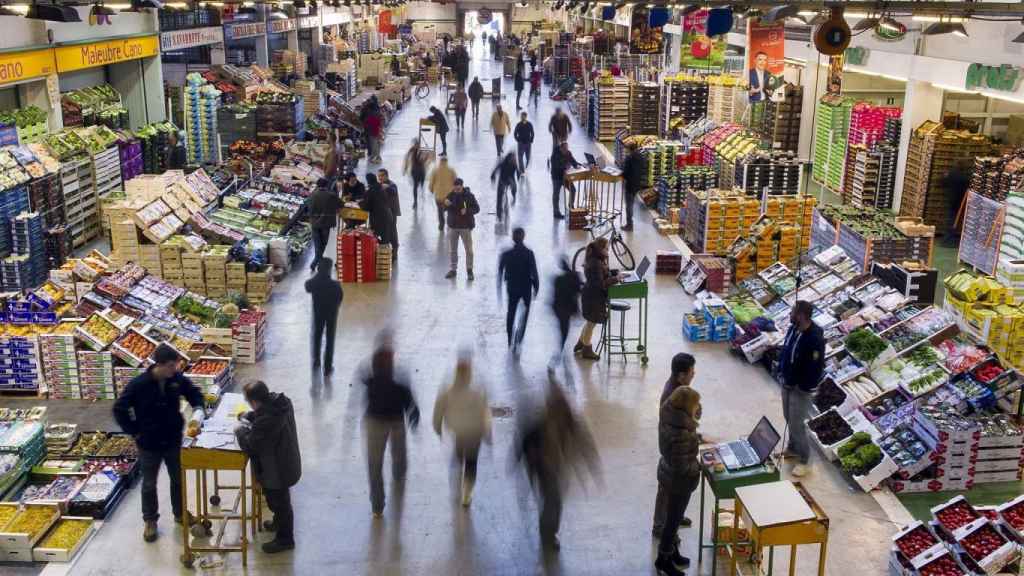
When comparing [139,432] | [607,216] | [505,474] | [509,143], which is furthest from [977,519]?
[509,143]

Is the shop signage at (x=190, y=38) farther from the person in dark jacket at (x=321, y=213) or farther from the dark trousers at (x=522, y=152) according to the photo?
the person in dark jacket at (x=321, y=213)

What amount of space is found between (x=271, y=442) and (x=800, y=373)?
182 inches

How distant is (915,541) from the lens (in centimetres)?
714

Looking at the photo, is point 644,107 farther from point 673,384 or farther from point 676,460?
point 676,460

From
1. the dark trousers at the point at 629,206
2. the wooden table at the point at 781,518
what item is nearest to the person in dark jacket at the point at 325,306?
the wooden table at the point at 781,518

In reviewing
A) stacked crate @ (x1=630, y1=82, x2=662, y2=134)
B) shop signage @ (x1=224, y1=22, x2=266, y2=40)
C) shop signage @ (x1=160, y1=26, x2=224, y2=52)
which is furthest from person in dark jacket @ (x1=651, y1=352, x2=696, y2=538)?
shop signage @ (x1=224, y1=22, x2=266, y2=40)

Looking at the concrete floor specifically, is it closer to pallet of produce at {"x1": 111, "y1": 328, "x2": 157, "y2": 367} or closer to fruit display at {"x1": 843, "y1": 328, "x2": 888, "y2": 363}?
fruit display at {"x1": 843, "y1": 328, "x2": 888, "y2": 363}

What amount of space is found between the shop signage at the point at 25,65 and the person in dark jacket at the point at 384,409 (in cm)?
1099

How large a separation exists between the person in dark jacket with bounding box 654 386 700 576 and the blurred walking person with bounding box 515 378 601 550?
2.45 feet

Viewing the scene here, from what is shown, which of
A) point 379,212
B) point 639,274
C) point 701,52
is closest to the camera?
point 639,274

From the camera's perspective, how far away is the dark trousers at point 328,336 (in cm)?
1070

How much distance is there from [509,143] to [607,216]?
10.6 metres

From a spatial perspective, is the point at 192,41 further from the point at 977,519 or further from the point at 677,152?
the point at 977,519

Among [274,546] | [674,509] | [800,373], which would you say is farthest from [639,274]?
[274,546]
